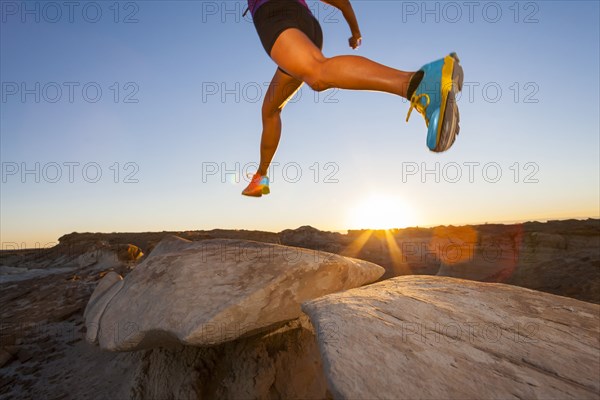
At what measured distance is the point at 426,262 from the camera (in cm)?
607

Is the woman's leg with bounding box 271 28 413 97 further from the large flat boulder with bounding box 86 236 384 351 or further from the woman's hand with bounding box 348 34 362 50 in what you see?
the woman's hand with bounding box 348 34 362 50

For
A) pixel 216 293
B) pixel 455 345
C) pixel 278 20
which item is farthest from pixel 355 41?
pixel 455 345

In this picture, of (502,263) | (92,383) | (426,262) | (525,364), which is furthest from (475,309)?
(426,262)

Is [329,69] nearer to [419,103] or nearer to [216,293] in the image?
[419,103]

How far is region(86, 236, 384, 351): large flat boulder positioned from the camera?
1273mm

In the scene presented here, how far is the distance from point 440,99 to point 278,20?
0.83 metres

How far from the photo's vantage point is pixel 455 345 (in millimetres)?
891

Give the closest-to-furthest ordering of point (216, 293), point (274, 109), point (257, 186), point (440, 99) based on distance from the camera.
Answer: point (440, 99) → point (216, 293) → point (274, 109) → point (257, 186)

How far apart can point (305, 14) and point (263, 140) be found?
35.0 inches

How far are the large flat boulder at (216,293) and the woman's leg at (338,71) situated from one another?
0.85 m

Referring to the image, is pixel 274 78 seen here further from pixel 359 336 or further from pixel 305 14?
pixel 359 336

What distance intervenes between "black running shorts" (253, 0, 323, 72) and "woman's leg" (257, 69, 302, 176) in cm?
46

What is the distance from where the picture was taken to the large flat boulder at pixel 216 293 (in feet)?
4.18

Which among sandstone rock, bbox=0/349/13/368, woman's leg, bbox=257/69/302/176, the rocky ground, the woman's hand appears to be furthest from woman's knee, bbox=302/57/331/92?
sandstone rock, bbox=0/349/13/368
